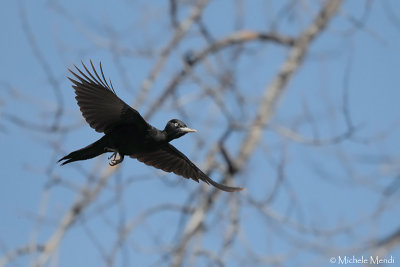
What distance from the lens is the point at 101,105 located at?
5391mm

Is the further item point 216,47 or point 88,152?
point 216,47

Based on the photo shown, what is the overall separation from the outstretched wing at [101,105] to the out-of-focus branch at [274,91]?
3.67 metres

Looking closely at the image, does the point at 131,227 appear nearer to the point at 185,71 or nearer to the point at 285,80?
the point at 185,71

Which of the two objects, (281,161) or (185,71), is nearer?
(281,161)

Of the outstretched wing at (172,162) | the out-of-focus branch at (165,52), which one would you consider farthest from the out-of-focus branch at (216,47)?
the outstretched wing at (172,162)

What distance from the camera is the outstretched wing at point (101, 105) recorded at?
5305 millimetres

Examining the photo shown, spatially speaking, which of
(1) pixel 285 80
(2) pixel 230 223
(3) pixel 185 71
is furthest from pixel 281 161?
(1) pixel 285 80

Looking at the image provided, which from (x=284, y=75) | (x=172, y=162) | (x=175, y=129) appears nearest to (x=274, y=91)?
(x=284, y=75)

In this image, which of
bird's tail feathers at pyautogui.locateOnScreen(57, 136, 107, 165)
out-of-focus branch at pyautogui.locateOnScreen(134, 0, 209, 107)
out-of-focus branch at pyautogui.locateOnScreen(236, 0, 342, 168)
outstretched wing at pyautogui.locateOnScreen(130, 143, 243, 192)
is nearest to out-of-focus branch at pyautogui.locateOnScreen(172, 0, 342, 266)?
out-of-focus branch at pyautogui.locateOnScreen(236, 0, 342, 168)

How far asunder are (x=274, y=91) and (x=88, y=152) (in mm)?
4764

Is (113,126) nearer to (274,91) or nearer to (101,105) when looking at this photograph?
(101,105)

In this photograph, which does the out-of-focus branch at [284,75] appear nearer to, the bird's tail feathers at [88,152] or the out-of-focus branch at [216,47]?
the out-of-focus branch at [216,47]

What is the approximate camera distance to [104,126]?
550cm

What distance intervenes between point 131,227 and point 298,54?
132 inches
